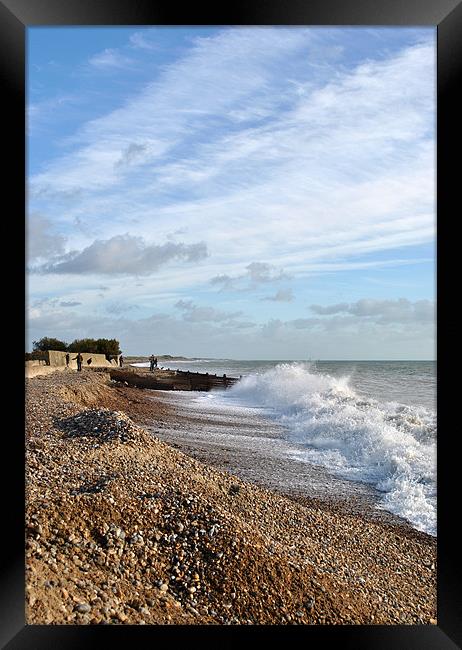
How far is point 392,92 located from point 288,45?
6.52m

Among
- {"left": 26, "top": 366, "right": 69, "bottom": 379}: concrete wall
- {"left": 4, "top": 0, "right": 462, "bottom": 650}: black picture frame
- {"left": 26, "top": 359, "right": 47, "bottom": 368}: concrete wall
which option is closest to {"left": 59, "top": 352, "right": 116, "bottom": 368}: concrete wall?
{"left": 26, "top": 366, "right": 69, "bottom": 379}: concrete wall

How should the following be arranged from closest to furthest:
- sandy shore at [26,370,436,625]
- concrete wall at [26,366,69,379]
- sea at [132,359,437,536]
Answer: sandy shore at [26,370,436,625]
sea at [132,359,437,536]
concrete wall at [26,366,69,379]

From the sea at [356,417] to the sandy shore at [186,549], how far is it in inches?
34.7

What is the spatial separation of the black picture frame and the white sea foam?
194cm

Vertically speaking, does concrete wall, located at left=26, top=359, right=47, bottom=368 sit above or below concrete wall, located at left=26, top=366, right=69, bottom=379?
above

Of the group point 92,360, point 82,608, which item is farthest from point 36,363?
point 82,608

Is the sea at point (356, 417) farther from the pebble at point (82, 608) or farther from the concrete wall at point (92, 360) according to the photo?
the pebble at point (82, 608)

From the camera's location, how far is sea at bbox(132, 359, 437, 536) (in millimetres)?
4402

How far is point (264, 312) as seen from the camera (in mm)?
17422

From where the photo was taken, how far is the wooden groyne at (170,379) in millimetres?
10891

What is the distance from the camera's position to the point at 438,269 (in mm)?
1643

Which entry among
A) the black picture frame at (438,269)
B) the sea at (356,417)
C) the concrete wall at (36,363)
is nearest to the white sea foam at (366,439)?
the sea at (356,417)

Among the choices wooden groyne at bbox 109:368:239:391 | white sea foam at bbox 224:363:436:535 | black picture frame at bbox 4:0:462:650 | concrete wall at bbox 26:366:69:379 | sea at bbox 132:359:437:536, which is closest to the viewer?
black picture frame at bbox 4:0:462:650

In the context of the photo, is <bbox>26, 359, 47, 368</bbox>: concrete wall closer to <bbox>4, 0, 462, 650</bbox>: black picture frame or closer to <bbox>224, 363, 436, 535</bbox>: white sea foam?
<bbox>224, 363, 436, 535</bbox>: white sea foam
